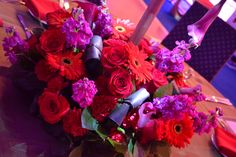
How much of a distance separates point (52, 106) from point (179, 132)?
0.34m

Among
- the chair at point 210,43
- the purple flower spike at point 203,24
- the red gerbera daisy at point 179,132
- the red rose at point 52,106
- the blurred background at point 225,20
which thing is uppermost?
the purple flower spike at point 203,24

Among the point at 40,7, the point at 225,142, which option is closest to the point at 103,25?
the point at 40,7

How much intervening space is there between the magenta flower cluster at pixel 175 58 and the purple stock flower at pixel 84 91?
0.32 m

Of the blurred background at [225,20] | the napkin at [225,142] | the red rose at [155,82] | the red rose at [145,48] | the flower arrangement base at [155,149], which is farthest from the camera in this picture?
the blurred background at [225,20]

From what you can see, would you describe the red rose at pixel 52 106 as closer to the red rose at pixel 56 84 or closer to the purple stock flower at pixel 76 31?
the red rose at pixel 56 84

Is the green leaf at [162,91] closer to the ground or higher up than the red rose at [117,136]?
higher up

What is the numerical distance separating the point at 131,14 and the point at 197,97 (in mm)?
1993

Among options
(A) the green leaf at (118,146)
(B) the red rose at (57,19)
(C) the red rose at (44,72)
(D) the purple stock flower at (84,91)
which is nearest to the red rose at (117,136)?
(A) the green leaf at (118,146)

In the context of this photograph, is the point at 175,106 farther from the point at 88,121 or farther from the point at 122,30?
the point at 122,30

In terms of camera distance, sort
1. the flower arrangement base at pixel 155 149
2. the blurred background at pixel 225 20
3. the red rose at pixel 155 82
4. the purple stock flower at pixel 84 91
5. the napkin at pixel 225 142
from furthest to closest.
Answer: the blurred background at pixel 225 20
the napkin at pixel 225 142
the red rose at pixel 155 82
the flower arrangement base at pixel 155 149
the purple stock flower at pixel 84 91

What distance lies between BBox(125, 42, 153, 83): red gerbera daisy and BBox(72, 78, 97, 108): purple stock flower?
142 mm

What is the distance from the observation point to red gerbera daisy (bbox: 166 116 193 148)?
84 cm

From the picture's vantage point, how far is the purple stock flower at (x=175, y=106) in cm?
82

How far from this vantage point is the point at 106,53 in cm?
89
